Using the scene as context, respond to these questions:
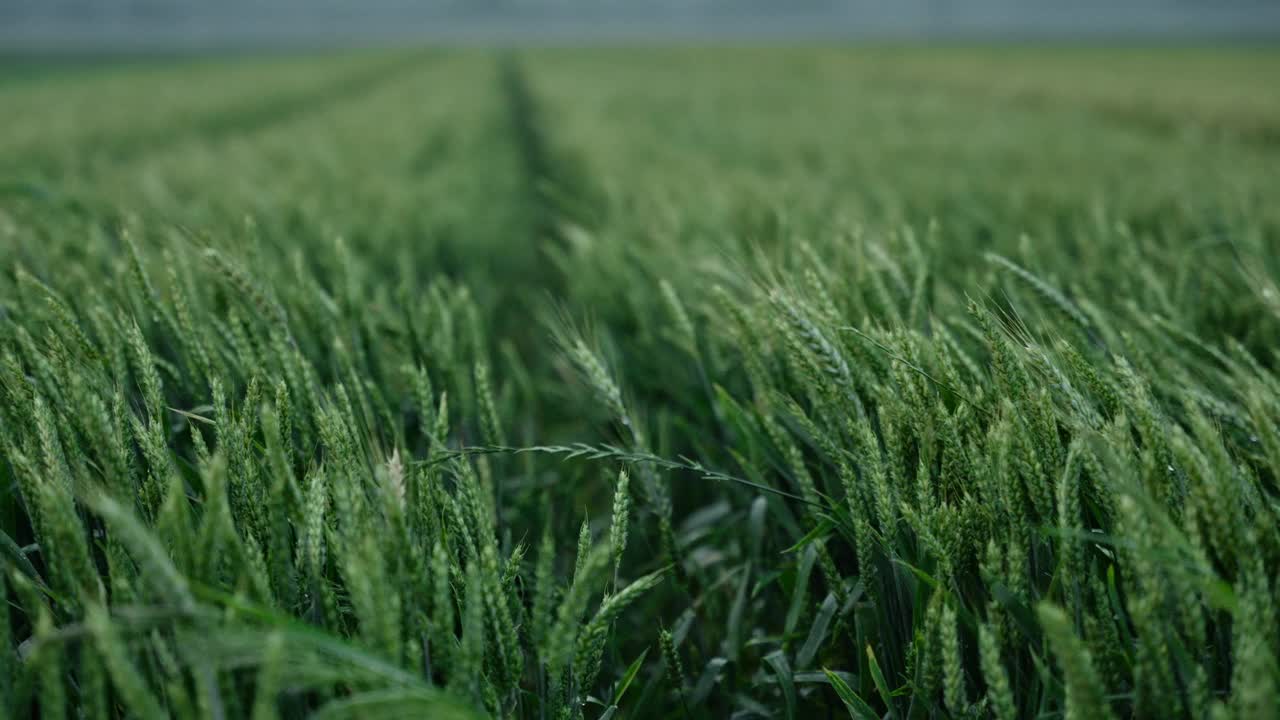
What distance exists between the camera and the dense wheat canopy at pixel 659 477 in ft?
2.30

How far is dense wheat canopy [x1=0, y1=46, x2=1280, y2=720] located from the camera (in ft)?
2.30

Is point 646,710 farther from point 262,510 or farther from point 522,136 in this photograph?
point 522,136

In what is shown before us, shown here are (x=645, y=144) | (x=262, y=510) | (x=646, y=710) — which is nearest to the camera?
(x=262, y=510)

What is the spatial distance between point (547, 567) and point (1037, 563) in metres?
0.59

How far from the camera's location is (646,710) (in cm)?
123

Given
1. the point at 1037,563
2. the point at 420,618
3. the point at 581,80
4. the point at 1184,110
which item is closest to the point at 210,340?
the point at 420,618

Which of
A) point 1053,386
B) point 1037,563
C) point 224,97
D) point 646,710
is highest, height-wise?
point 224,97

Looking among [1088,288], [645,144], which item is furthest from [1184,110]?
[1088,288]

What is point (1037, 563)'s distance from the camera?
88cm

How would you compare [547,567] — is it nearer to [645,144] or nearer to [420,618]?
[420,618]

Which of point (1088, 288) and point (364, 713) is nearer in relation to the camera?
point (364, 713)

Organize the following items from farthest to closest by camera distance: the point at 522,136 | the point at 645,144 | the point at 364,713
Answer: the point at 522,136
the point at 645,144
the point at 364,713

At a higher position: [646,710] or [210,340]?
[210,340]

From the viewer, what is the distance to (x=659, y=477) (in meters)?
1.12
